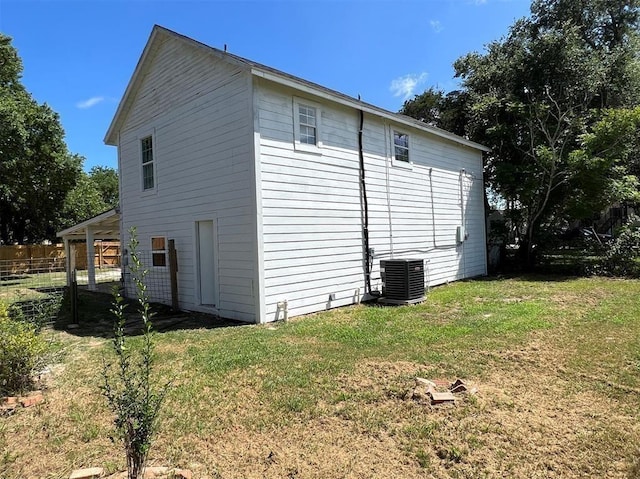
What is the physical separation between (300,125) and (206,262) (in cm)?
362

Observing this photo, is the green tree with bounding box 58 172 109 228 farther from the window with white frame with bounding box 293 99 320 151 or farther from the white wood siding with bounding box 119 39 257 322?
the window with white frame with bounding box 293 99 320 151

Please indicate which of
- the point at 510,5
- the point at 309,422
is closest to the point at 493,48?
the point at 510,5

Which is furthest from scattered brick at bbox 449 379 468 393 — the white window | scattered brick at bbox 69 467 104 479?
the white window

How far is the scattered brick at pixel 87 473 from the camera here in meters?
2.71

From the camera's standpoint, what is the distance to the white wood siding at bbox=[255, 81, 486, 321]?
7789 millimetres

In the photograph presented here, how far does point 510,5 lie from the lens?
16766 millimetres

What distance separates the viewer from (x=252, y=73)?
7.31m

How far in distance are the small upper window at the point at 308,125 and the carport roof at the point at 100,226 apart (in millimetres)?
6854

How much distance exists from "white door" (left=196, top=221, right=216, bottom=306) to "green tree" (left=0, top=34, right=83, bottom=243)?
15.7 metres

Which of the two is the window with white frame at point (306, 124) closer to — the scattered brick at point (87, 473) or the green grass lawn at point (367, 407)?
the green grass lawn at point (367, 407)

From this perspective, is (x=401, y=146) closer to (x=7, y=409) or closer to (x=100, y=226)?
(x=7, y=409)

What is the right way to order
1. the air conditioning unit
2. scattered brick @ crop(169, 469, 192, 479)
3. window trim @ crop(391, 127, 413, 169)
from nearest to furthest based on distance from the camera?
scattered brick @ crop(169, 469, 192, 479) < the air conditioning unit < window trim @ crop(391, 127, 413, 169)

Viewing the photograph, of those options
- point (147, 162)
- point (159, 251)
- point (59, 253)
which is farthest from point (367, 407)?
point (59, 253)

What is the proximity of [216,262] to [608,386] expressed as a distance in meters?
6.77
